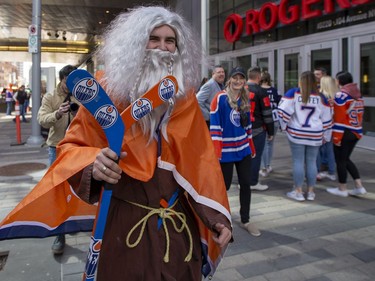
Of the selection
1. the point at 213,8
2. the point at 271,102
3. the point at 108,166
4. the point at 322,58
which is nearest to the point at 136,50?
the point at 108,166

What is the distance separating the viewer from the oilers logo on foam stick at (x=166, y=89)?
1468 millimetres

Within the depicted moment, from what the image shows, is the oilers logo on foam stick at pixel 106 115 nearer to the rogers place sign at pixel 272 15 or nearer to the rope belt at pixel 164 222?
the rope belt at pixel 164 222

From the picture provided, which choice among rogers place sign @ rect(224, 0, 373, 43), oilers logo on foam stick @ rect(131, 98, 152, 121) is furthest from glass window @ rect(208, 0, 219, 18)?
oilers logo on foam stick @ rect(131, 98, 152, 121)

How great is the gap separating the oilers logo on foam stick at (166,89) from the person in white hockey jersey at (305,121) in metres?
3.84

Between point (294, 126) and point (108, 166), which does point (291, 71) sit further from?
point (108, 166)

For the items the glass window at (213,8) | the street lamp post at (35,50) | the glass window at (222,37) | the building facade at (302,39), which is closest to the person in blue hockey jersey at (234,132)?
the building facade at (302,39)

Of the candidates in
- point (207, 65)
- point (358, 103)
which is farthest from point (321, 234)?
point (207, 65)

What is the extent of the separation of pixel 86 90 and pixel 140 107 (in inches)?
8.7

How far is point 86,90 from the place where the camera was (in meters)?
1.29

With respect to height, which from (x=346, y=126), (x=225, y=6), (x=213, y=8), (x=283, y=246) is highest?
(x=213, y=8)

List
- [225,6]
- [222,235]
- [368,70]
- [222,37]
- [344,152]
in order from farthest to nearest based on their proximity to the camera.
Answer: [222,37] → [225,6] → [368,70] → [344,152] → [222,235]

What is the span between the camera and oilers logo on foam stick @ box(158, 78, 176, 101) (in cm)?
147

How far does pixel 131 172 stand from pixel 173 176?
0.24 metres

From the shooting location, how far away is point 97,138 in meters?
1.56
